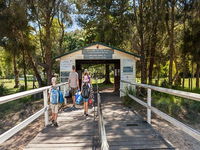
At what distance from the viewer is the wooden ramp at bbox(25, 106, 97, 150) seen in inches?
158

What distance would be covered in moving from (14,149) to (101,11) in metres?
11.2

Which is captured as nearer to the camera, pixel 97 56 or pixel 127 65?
pixel 97 56

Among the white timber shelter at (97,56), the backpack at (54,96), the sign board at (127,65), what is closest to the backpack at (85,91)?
the backpack at (54,96)

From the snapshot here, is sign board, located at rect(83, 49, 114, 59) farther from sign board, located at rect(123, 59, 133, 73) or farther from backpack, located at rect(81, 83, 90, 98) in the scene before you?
backpack, located at rect(81, 83, 90, 98)

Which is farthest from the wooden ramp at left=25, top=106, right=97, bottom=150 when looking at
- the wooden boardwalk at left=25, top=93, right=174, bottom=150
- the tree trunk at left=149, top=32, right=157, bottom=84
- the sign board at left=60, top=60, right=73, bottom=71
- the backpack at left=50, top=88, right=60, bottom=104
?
the tree trunk at left=149, top=32, right=157, bottom=84

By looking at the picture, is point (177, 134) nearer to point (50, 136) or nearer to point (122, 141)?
point (122, 141)

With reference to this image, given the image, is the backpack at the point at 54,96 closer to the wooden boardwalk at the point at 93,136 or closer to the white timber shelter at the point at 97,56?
the wooden boardwalk at the point at 93,136

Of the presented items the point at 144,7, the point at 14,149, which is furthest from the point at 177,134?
the point at 144,7

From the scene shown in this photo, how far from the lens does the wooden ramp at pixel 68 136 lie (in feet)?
13.2

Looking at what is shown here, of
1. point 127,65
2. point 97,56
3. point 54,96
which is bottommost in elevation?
point 54,96

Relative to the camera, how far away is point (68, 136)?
4.57 metres

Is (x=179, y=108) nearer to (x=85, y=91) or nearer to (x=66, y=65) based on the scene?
(x=85, y=91)

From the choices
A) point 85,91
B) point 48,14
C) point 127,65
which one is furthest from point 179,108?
point 48,14

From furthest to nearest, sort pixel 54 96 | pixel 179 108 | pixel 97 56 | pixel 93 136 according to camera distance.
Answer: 1. pixel 97 56
2. pixel 179 108
3. pixel 54 96
4. pixel 93 136
